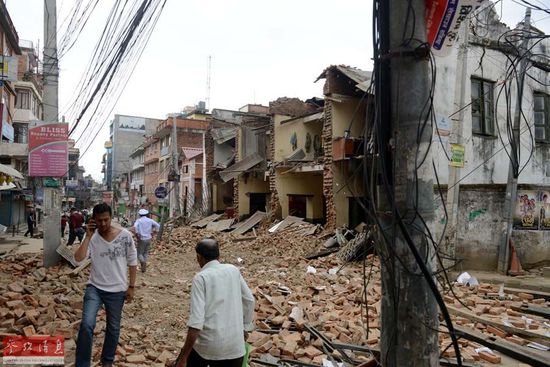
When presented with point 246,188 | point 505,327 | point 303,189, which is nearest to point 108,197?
point 246,188

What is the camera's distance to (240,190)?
22688 millimetres

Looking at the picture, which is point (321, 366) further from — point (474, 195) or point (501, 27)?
point (501, 27)

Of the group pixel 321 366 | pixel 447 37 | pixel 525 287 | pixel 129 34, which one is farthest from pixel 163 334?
pixel 525 287

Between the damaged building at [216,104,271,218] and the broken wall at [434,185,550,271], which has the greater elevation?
the damaged building at [216,104,271,218]

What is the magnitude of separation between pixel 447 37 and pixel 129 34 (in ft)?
16.3

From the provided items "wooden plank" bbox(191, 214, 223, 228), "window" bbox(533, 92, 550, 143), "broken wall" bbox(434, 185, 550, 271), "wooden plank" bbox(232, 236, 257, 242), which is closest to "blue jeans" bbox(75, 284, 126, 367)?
"broken wall" bbox(434, 185, 550, 271)

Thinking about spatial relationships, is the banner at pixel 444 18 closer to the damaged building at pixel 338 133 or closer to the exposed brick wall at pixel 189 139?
the damaged building at pixel 338 133

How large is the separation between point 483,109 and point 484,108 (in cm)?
5

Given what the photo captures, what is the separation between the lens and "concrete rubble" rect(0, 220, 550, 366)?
5.02m

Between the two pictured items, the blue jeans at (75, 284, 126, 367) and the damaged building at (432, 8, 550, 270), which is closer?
the blue jeans at (75, 284, 126, 367)

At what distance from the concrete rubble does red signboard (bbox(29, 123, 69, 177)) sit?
2095 millimetres

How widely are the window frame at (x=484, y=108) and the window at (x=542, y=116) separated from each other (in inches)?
92.3

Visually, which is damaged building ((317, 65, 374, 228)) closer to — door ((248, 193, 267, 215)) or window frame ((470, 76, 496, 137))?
window frame ((470, 76, 496, 137))

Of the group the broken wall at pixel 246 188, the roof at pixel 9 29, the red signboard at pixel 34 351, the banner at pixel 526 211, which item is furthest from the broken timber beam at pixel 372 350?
the roof at pixel 9 29
